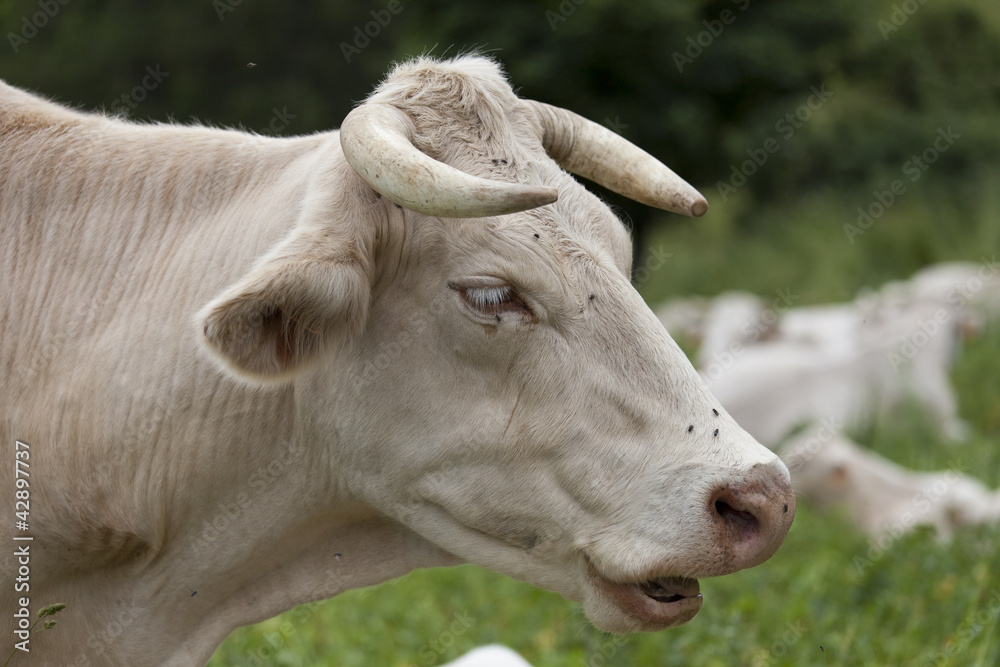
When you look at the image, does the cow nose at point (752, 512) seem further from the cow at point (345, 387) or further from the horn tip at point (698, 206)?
the horn tip at point (698, 206)

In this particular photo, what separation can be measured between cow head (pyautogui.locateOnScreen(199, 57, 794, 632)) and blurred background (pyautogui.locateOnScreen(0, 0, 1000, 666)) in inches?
27.6

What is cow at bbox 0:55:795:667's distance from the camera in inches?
92.7

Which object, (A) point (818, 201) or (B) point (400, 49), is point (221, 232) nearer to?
(B) point (400, 49)

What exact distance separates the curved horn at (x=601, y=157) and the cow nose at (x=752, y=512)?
2.87 ft

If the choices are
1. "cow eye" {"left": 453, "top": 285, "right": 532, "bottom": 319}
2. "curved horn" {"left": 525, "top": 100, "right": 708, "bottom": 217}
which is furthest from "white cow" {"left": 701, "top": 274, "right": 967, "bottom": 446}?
"cow eye" {"left": 453, "top": 285, "right": 532, "bottom": 319}

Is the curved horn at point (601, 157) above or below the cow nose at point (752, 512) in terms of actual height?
above

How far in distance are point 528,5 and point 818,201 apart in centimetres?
902

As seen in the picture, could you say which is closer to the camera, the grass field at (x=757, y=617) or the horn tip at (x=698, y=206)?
the horn tip at (x=698, y=206)

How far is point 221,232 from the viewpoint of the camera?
105 inches

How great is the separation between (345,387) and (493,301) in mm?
430

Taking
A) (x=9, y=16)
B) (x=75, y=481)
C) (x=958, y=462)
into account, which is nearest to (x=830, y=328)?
(x=958, y=462)

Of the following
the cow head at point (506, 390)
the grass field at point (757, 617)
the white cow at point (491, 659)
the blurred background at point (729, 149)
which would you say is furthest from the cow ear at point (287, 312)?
the grass field at point (757, 617)

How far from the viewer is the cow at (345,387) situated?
2355 millimetres

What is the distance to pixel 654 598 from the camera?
2.45m
